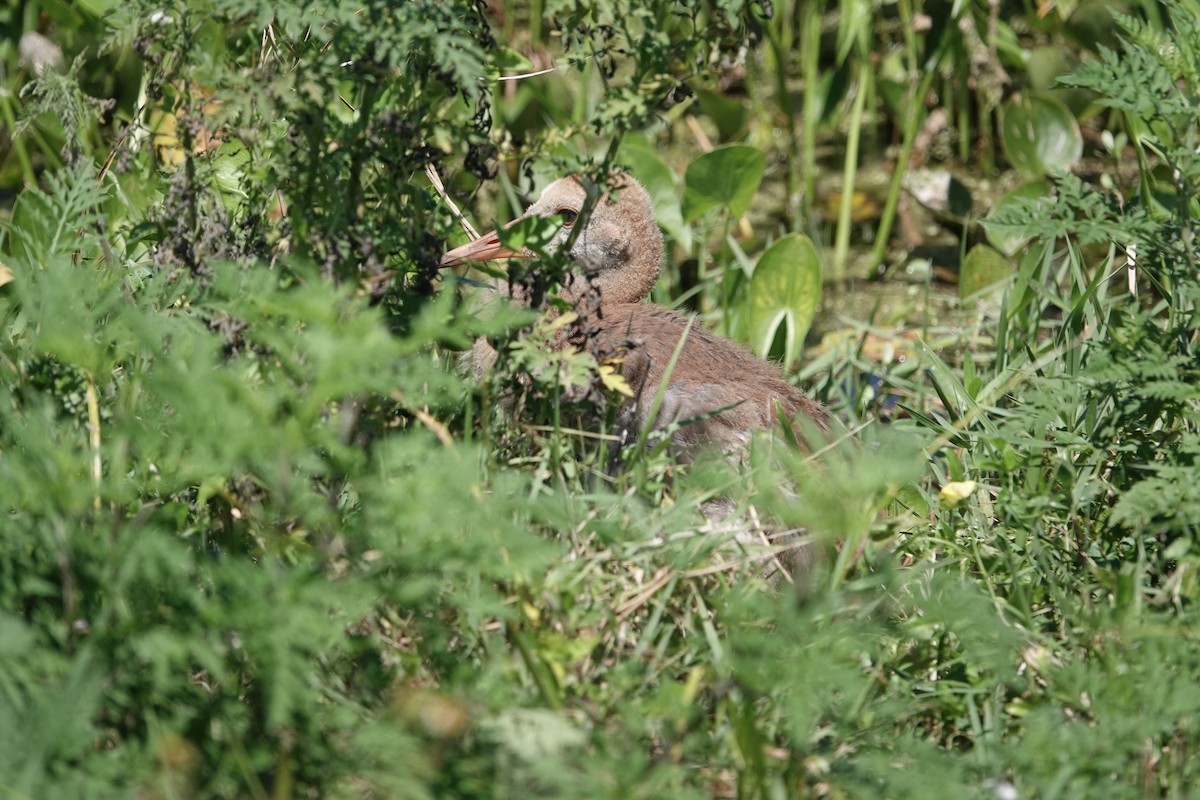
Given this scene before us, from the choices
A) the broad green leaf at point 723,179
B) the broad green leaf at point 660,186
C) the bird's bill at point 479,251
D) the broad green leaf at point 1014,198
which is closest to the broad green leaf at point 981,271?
the broad green leaf at point 1014,198

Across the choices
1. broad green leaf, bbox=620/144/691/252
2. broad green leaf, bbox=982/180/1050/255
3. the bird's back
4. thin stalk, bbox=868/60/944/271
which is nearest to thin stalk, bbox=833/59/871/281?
thin stalk, bbox=868/60/944/271

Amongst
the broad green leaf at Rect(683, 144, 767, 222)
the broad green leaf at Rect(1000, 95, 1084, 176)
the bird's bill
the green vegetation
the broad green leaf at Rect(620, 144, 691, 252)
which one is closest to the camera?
the green vegetation

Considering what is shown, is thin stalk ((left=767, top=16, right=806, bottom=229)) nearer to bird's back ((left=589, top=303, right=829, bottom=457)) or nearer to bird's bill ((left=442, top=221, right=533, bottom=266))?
bird's bill ((left=442, top=221, right=533, bottom=266))

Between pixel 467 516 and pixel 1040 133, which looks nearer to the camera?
pixel 467 516

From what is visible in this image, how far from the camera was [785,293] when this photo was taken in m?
4.99

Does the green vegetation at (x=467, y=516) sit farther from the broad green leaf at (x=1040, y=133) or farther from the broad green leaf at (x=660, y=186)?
the broad green leaf at (x=1040, y=133)

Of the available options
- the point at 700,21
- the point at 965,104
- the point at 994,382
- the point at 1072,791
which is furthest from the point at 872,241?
the point at 1072,791

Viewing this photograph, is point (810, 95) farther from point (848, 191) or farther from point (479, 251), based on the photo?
point (479, 251)

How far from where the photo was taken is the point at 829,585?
2820 millimetres

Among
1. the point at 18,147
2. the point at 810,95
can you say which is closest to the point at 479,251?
the point at 18,147

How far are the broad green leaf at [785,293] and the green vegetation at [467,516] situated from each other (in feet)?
3.12

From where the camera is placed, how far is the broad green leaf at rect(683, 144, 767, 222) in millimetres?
5090

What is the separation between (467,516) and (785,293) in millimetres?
2945

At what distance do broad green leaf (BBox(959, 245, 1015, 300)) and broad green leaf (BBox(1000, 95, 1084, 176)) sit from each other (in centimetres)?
87
